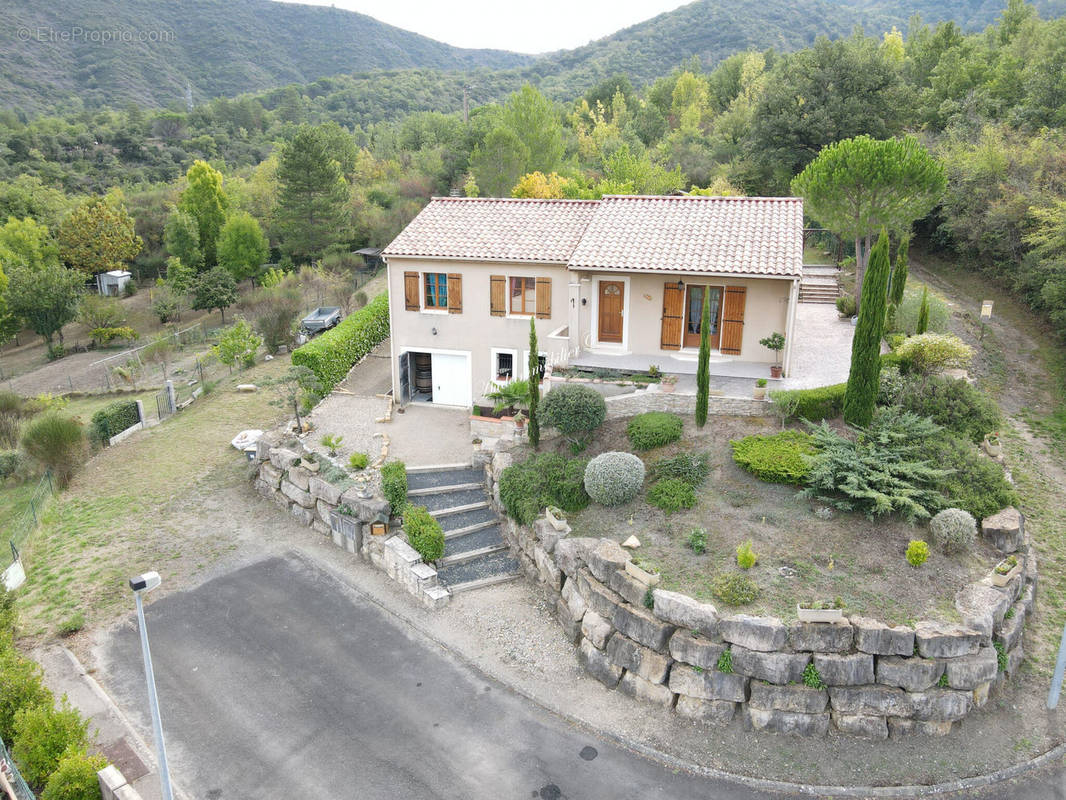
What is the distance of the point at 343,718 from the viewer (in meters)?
13.9

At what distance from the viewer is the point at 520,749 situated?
13.1 metres

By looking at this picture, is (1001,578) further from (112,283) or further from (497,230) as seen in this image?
(112,283)

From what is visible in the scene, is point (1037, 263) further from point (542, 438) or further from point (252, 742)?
point (252, 742)

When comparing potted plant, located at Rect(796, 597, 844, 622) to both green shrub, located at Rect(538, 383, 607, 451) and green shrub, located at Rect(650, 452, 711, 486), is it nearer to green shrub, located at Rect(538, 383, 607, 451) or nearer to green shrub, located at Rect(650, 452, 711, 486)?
green shrub, located at Rect(650, 452, 711, 486)

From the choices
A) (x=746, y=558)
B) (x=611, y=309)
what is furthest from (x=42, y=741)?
(x=611, y=309)

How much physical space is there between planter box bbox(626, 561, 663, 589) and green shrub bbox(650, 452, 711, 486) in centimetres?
361

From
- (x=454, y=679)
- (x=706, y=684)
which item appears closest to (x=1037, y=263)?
(x=706, y=684)

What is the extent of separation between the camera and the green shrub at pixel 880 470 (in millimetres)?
15562

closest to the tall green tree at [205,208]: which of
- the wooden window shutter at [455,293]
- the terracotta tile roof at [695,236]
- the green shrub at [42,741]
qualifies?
the wooden window shutter at [455,293]

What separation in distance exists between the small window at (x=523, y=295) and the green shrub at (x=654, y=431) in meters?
7.41

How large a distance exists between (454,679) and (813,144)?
4055cm

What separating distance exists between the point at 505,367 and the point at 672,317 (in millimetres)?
6215

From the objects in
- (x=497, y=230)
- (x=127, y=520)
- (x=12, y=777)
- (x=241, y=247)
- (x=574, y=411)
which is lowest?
(x=127, y=520)

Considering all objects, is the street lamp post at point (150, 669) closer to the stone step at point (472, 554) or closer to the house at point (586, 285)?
the stone step at point (472, 554)
